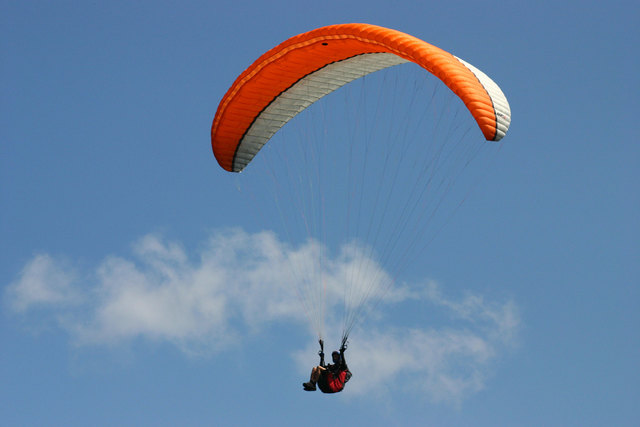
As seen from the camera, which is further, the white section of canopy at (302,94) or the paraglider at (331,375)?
the white section of canopy at (302,94)

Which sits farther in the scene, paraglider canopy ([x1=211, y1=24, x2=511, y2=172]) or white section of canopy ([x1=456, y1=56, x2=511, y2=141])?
paraglider canopy ([x1=211, y1=24, x2=511, y2=172])

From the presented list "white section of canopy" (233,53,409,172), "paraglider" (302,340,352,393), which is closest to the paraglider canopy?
"white section of canopy" (233,53,409,172)

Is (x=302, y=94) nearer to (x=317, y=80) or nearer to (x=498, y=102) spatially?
(x=317, y=80)

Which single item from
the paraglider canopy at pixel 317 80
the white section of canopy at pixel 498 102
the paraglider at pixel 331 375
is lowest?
the paraglider at pixel 331 375

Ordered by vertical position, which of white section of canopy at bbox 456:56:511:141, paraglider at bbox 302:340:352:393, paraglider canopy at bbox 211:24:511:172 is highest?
paraglider canopy at bbox 211:24:511:172

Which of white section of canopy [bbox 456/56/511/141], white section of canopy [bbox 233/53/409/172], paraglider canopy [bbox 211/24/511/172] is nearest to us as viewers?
white section of canopy [bbox 456/56/511/141]

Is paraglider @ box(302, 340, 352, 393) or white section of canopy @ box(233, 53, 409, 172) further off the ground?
white section of canopy @ box(233, 53, 409, 172)

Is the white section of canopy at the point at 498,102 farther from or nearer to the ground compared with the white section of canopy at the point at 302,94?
nearer to the ground

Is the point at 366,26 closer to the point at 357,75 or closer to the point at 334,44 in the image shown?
the point at 334,44

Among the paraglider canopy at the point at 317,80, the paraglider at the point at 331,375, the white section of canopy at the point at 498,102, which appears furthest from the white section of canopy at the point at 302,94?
the paraglider at the point at 331,375

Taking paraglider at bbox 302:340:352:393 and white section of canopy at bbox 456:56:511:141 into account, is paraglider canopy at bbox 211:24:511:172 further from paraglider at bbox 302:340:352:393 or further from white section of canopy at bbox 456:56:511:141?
paraglider at bbox 302:340:352:393

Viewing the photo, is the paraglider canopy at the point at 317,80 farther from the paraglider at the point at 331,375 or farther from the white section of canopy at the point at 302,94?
the paraglider at the point at 331,375

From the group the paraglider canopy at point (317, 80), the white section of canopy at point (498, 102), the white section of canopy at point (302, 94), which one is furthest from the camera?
the white section of canopy at point (302, 94)

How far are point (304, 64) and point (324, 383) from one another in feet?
21.8
